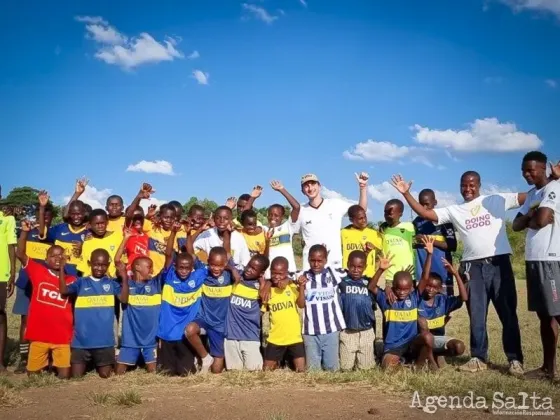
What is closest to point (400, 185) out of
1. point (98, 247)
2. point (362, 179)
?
point (362, 179)

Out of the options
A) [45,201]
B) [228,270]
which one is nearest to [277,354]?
[228,270]

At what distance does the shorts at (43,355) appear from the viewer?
656 cm

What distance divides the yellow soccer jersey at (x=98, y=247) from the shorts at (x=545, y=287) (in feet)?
17.4

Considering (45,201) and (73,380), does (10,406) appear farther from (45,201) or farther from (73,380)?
(45,201)

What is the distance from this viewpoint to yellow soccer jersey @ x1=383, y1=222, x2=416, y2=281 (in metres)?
7.10

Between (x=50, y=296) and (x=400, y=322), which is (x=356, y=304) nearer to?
(x=400, y=322)

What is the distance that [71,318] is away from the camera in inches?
268

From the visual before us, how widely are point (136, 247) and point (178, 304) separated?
112 cm

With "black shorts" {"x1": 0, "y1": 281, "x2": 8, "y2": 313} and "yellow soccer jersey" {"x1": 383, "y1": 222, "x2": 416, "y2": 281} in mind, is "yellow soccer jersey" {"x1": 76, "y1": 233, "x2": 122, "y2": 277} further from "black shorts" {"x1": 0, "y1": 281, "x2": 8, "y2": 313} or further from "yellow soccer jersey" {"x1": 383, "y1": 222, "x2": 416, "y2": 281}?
"yellow soccer jersey" {"x1": 383, "y1": 222, "x2": 416, "y2": 281}

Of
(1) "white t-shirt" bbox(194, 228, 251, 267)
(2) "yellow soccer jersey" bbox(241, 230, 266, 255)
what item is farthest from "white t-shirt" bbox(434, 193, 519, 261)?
(1) "white t-shirt" bbox(194, 228, 251, 267)

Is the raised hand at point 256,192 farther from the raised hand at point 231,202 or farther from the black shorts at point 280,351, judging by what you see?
the black shorts at point 280,351

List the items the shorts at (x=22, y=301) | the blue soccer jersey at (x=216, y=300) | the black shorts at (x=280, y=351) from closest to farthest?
the black shorts at (x=280, y=351)
the blue soccer jersey at (x=216, y=300)
the shorts at (x=22, y=301)

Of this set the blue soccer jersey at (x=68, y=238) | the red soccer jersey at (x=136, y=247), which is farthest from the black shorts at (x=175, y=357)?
the blue soccer jersey at (x=68, y=238)

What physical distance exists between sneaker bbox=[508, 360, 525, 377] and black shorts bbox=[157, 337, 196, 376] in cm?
397
